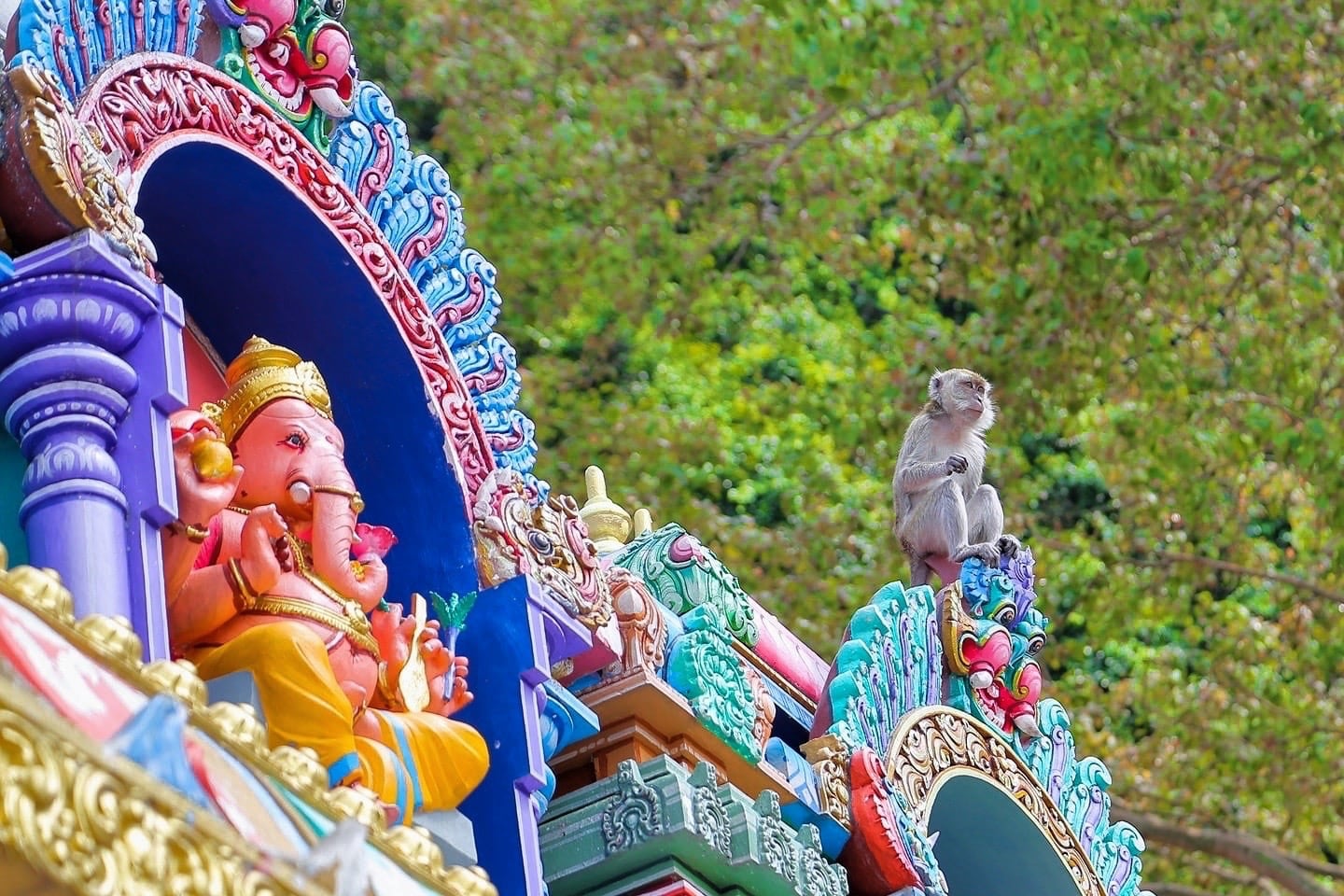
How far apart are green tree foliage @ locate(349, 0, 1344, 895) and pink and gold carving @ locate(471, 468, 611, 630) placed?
27.4ft

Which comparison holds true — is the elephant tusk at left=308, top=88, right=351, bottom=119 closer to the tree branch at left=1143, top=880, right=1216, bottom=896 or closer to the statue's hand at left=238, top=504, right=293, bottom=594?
the statue's hand at left=238, top=504, right=293, bottom=594

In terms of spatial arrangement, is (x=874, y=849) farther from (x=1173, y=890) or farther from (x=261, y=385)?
(x=1173, y=890)

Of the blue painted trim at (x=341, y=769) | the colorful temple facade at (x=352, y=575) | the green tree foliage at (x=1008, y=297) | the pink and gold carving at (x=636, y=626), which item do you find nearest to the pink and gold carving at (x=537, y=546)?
the colorful temple facade at (x=352, y=575)

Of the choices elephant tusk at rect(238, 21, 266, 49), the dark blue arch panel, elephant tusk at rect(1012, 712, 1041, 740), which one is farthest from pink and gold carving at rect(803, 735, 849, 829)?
elephant tusk at rect(238, 21, 266, 49)

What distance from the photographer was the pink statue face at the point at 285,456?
644 centimetres

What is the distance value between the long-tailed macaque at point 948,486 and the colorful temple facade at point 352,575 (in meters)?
0.86

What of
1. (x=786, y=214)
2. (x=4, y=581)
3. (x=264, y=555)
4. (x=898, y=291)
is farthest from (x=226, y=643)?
(x=898, y=291)

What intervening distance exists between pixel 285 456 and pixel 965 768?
3.20 m

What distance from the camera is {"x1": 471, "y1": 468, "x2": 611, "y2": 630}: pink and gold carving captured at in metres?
7.09

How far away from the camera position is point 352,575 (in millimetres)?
6426

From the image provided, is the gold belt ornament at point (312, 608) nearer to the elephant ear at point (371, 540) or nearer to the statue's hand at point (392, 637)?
the statue's hand at point (392, 637)

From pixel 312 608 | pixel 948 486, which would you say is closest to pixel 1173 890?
pixel 948 486

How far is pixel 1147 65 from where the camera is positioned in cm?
1523

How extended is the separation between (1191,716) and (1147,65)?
149 inches
